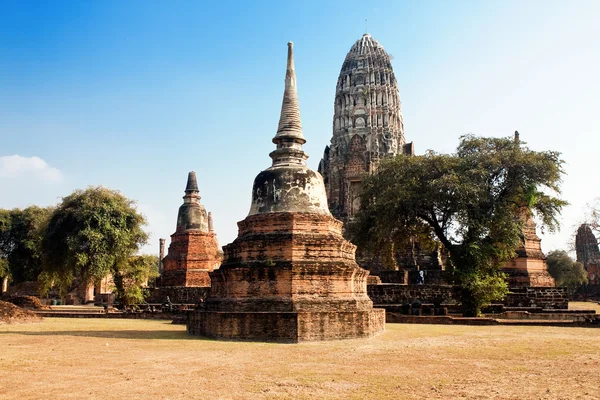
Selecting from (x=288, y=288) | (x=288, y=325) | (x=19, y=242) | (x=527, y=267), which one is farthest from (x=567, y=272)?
(x=19, y=242)

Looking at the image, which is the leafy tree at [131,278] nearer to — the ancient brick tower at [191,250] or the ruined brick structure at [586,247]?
the ancient brick tower at [191,250]

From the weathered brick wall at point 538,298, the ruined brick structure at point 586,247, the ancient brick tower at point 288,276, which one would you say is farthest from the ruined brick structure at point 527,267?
the ruined brick structure at point 586,247

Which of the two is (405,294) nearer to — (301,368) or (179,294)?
(179,294)

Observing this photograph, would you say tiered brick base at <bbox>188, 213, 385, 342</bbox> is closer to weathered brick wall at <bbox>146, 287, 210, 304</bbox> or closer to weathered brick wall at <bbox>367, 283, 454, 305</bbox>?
weathered brick wall at <bbox>367, 283, 454, 305</bbox>

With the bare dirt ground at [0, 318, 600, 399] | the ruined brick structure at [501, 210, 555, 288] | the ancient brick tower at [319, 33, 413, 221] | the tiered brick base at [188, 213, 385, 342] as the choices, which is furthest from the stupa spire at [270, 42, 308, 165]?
the ancient brick tower at [319, 33, 413, 221]

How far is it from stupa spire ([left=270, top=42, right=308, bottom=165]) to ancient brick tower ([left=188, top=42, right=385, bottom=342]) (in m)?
0.10

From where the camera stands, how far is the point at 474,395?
820cm

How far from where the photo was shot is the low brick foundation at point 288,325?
49.8 ft

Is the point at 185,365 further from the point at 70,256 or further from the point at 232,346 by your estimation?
the point at 70,256

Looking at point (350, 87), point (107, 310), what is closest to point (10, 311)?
point (107, 310)

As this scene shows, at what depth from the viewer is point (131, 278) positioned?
34.0 metres

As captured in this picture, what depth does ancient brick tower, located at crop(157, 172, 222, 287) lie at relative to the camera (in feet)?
137

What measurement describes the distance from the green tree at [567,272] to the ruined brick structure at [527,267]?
2686 centimetres

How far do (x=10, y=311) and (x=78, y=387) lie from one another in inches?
647
